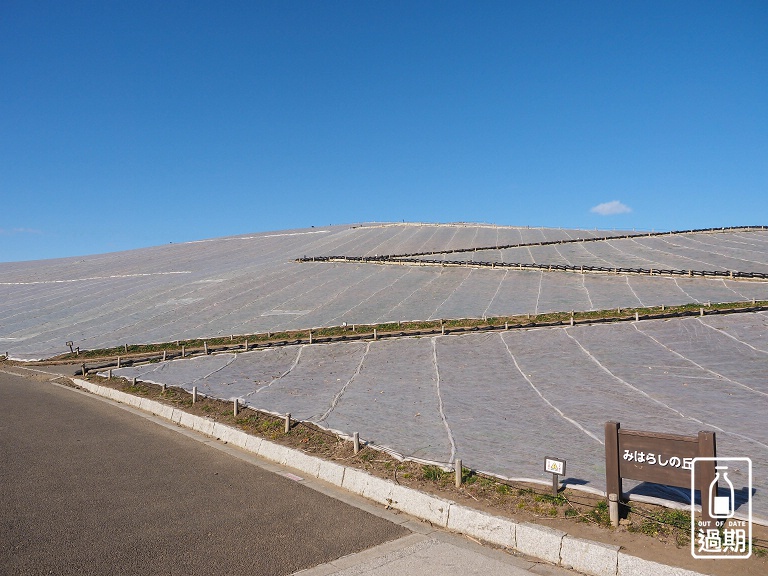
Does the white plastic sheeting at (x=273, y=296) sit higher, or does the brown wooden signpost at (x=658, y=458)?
the white plastic sheeting at (x=273, y=296)

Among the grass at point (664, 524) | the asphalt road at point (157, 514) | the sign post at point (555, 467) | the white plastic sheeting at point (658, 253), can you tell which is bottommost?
the asphalt road at point (157, 514)

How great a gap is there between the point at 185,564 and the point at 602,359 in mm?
14808

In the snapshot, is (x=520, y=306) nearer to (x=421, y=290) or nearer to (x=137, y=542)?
(x=421, y=290)

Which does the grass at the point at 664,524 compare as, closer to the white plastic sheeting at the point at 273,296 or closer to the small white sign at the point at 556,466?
Answer: the small white sign at the point at 556,466

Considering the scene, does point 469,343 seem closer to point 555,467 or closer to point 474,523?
point 555,467

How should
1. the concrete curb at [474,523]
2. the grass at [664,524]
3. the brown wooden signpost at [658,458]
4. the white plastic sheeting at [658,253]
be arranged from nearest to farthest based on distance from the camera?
the concrete curb at [474,523], the brown wooden signpost at [658,458], the grass at [664,524], the white plastic sheeting at [658,253]

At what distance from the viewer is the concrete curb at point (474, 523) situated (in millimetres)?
5988

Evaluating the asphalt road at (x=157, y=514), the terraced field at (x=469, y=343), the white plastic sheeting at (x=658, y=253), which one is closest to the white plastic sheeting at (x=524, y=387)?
the terraced field at (x=469, y=343)

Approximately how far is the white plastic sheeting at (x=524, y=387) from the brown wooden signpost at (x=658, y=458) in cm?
141

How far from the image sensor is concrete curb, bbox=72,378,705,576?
5.99 m

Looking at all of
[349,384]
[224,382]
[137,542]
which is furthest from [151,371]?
[137,542]

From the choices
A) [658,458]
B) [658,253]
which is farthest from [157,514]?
[658,253]

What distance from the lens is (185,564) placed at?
6.29 m

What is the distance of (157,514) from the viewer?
7.74 metres
